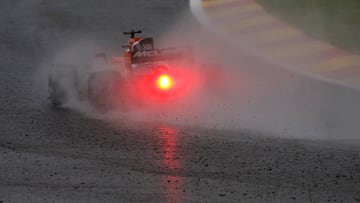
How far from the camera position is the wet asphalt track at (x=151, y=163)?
866cm

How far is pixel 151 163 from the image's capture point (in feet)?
32.6

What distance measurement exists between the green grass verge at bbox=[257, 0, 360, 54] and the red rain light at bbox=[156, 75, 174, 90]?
131 inches

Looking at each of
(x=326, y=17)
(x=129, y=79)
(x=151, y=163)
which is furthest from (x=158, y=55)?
(x=326, y=17)

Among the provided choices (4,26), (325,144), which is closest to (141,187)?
(325,144)

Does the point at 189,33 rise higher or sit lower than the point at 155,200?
higher

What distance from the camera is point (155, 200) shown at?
27.5ft

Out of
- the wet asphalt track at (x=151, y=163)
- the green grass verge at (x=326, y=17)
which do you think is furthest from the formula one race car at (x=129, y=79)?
the green grass verge at (x=326, y=17)

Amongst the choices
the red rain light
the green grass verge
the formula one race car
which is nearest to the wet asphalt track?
the formula one race car

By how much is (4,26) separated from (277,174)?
12.1 meters

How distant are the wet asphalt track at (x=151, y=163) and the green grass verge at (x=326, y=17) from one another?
4.73 m

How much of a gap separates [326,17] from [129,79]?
4800mm

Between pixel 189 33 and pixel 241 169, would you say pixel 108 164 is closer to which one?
pixel 241 169

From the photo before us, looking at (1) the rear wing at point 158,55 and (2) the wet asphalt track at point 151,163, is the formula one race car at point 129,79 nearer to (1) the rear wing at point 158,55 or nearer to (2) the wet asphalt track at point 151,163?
(1) the rear wing at point 158,55

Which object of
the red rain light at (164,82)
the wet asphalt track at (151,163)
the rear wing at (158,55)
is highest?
the rear wing at (158,55)
